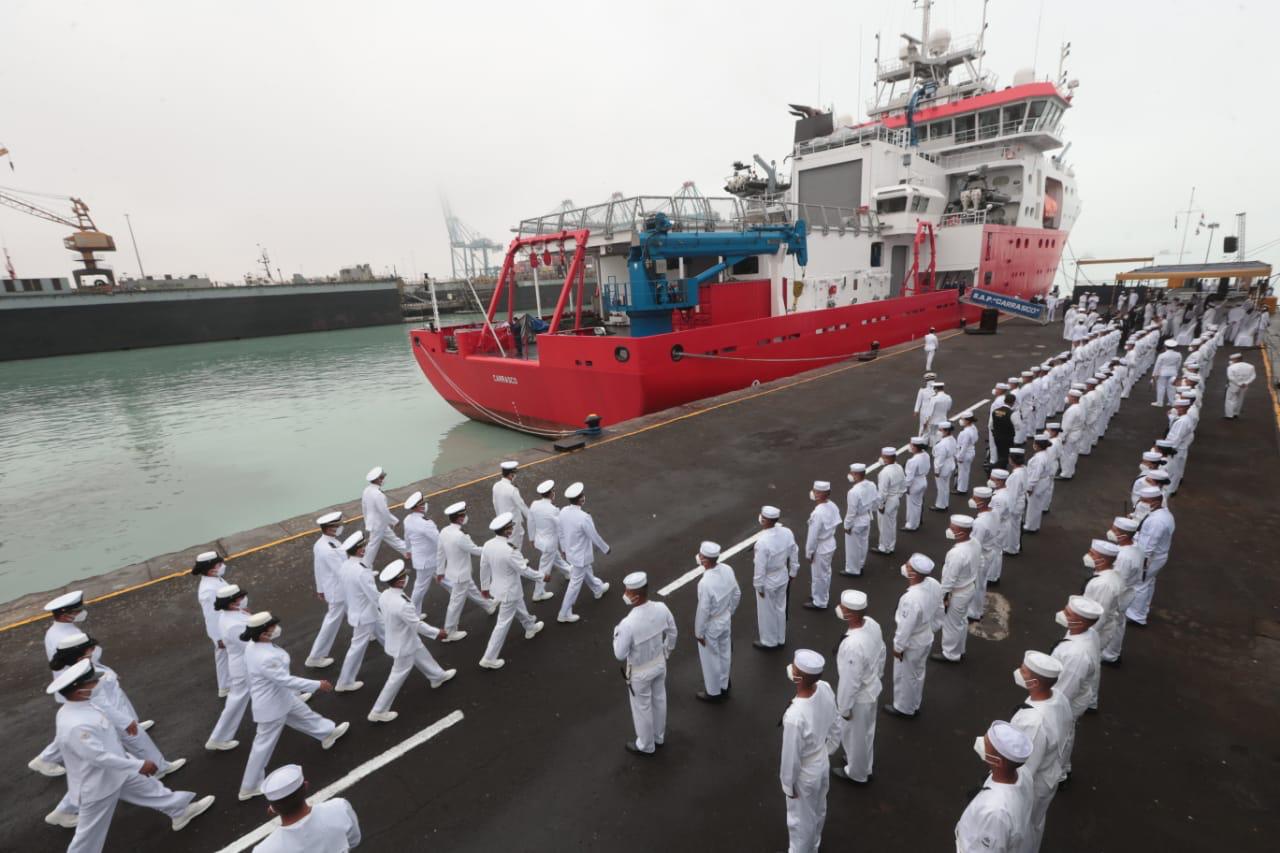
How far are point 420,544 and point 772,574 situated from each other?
12.6 feet

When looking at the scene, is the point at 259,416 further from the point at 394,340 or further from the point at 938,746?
the point at 394,340

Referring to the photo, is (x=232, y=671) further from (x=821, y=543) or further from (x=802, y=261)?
(x=802, y=261)

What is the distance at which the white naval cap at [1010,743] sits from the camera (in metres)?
2.58

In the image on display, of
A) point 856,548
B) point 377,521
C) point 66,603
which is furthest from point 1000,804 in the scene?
point 377,521

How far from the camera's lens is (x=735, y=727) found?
4441 millimetres

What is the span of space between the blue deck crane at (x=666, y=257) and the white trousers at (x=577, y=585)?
28.0 feet

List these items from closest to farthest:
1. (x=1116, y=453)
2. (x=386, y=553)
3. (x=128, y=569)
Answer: (x=128, y=569), (x=386, y=553), (x=1116, y=453)

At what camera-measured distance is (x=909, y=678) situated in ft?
14.5

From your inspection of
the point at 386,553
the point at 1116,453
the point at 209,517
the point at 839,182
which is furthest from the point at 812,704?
the point at 839,182

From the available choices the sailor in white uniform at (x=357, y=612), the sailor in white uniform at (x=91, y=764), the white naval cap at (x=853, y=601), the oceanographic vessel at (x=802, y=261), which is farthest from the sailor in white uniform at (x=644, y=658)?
the oceanographic vessel at (x=802, y=261)

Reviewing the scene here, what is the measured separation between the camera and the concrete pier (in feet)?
12.0

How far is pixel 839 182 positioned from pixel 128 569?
24682 mm

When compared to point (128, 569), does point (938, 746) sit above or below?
below

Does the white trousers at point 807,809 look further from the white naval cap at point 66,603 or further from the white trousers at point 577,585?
the white naval cap at point 66,603
